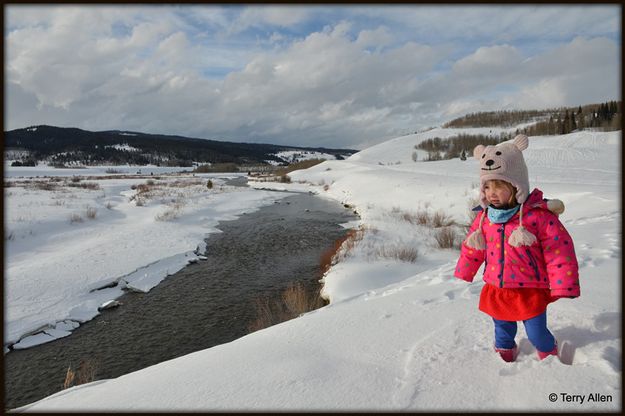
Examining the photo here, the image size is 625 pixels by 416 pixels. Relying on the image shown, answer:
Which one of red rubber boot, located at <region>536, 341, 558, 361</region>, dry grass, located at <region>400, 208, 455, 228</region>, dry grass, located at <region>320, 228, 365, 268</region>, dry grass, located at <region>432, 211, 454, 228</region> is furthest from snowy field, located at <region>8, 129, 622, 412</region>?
dry grass, located at <region>400, 208, 455, 228</region>

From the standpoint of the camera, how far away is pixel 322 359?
110 inches

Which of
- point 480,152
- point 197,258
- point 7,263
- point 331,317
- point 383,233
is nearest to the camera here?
point 480,152

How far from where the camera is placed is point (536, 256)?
2.28 meters

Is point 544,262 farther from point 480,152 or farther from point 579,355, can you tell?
point 480,152

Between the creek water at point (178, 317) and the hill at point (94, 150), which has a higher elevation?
the hill at point (94, 150)

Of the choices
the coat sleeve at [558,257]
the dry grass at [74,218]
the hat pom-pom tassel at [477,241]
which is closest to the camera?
the coat sleeve at [558,257]

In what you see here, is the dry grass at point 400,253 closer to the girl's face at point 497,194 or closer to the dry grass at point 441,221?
the dry grass at point 441,221

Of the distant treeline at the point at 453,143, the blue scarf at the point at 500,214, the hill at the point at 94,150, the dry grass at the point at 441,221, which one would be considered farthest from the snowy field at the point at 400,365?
the hill at the point at 94,150

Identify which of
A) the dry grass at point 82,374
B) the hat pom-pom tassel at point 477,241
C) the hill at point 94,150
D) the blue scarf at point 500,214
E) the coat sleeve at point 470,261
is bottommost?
the dry grass at point 82,374

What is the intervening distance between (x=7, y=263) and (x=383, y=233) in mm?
11856

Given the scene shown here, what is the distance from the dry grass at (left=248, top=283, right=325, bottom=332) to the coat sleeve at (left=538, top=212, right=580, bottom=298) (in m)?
4.90

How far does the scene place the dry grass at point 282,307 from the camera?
21.3 ft

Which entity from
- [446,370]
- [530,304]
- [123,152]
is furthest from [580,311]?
[123,152]

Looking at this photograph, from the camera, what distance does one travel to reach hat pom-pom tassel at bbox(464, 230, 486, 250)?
252cm
